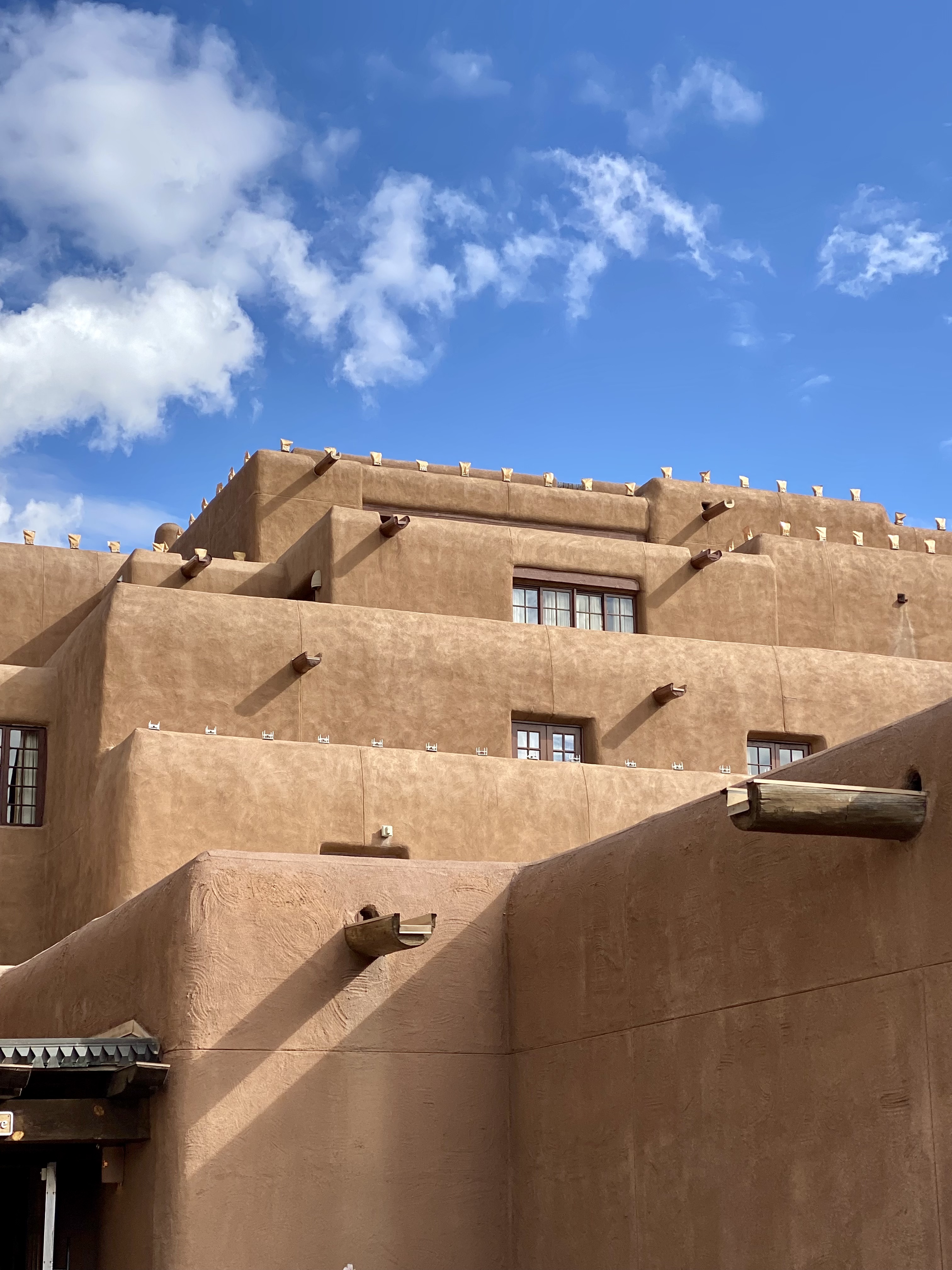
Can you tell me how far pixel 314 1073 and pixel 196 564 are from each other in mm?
10879

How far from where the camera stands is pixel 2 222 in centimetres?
3366

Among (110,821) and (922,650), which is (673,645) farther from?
(110,821)

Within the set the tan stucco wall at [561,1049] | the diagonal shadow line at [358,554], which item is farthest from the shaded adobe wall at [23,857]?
the tan stucco wall at [561,1049]

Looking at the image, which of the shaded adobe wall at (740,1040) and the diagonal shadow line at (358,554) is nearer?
the shaded adobe wall at (740,1040)

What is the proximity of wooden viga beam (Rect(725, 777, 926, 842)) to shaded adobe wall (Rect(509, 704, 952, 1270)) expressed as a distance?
0.38 feet

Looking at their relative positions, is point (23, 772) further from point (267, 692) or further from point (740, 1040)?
point (740, 1040)

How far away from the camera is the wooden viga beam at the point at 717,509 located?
2447cm

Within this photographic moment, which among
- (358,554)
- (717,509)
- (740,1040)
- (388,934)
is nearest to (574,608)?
(358,554)

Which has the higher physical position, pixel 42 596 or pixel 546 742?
pixel 42 596

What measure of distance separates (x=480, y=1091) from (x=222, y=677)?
7.72 meters

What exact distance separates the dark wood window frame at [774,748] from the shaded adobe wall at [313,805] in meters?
2.04

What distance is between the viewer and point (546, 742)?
19.6 metres

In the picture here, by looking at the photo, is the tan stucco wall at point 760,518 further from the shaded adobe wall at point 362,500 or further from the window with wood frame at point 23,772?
the window with wood frame at point 23,772

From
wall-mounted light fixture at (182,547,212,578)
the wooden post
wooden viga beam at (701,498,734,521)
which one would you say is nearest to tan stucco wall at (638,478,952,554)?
wooden viga beam at (701,498,734,521)
